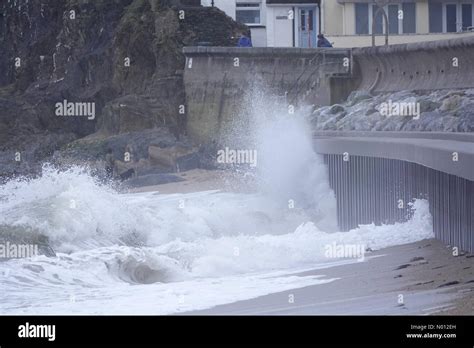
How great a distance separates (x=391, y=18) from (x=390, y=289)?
4023 cm

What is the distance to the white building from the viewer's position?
52000mm

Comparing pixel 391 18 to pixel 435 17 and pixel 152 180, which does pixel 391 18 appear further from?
pixel 152 180

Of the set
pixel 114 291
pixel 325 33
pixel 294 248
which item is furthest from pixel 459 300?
pixel 325 33

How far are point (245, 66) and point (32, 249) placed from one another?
26.6 metres

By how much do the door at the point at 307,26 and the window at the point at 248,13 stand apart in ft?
8.22

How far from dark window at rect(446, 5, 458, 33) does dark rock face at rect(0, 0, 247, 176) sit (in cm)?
869
